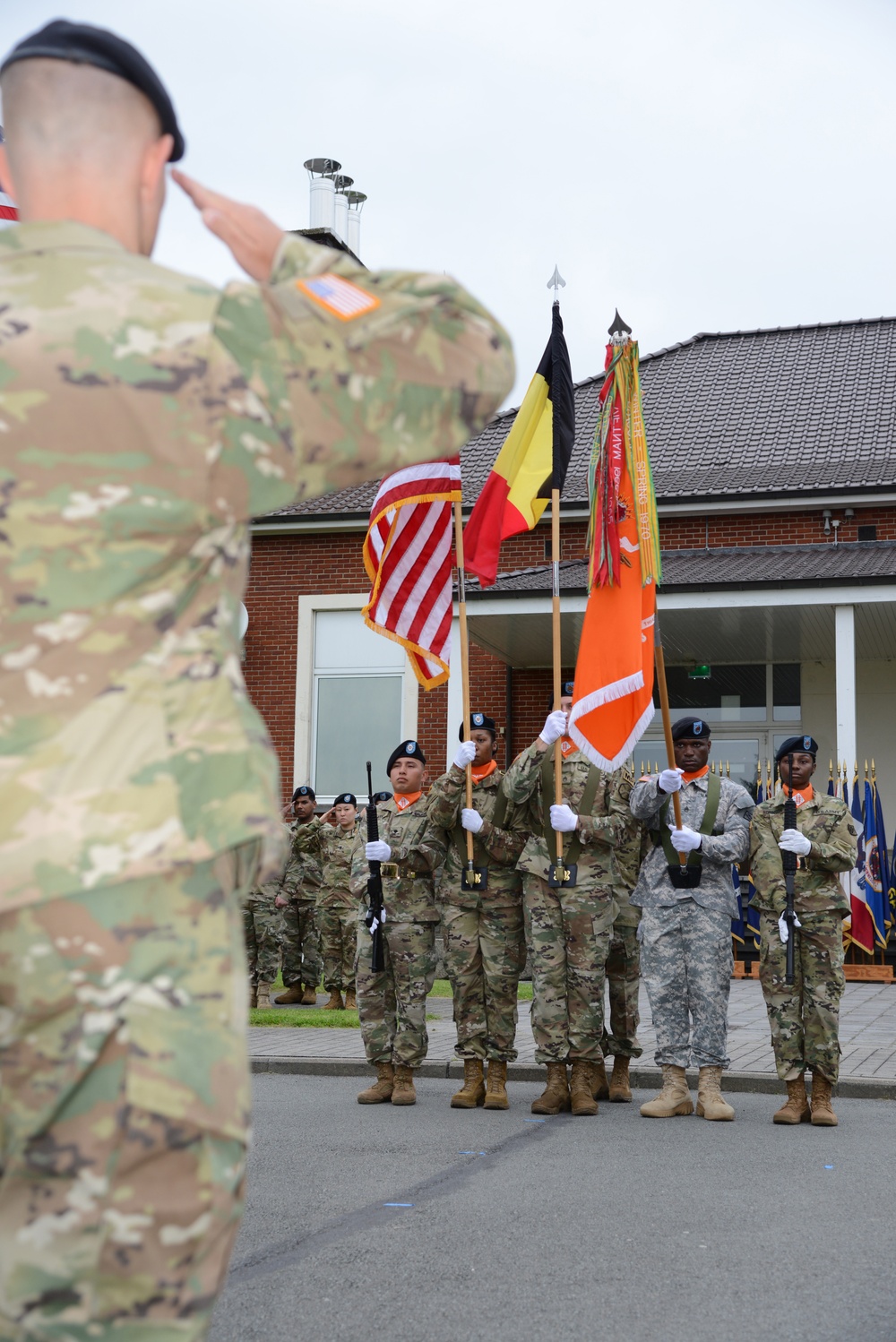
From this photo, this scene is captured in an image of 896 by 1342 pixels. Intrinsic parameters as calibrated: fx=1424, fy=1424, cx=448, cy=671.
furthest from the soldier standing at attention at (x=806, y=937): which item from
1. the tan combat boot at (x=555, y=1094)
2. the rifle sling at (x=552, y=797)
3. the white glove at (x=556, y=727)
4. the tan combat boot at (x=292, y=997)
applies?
the tan combat boot at (x=292, y=997)

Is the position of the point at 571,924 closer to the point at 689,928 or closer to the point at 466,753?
the point at 689,928

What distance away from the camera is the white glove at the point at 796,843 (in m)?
8.09

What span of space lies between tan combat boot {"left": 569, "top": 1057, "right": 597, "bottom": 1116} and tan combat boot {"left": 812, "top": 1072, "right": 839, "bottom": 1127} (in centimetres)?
122

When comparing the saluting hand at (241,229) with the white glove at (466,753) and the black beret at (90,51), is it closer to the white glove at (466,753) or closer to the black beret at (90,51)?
the black beret at (90,51)

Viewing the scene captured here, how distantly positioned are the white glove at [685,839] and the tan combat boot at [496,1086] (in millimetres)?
1773

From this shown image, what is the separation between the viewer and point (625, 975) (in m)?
8.95

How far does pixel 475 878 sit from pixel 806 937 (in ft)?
6.47

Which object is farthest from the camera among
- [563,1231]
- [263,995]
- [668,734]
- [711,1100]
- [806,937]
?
[263,995]

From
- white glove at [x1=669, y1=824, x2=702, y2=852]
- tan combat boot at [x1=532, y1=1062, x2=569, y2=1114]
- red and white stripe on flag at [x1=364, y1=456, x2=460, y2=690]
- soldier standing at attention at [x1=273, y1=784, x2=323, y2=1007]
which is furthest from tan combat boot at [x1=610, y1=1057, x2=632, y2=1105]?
soldier standing at attention at [x1=273, y1=784, x2=323, y2=1007]

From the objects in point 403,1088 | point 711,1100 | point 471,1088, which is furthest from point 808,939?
point 403,1088

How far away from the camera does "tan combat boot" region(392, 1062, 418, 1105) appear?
866cm

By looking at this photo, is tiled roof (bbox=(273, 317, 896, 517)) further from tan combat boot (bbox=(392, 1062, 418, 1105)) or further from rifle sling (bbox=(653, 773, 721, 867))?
tan combat boot (bbox=(392, 1062, 418, 1105))

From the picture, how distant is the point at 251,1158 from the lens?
6762 mm

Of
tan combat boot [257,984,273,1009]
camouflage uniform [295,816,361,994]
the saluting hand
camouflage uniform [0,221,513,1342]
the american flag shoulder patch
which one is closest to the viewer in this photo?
camouflage uniform [0,221,513,1342]
